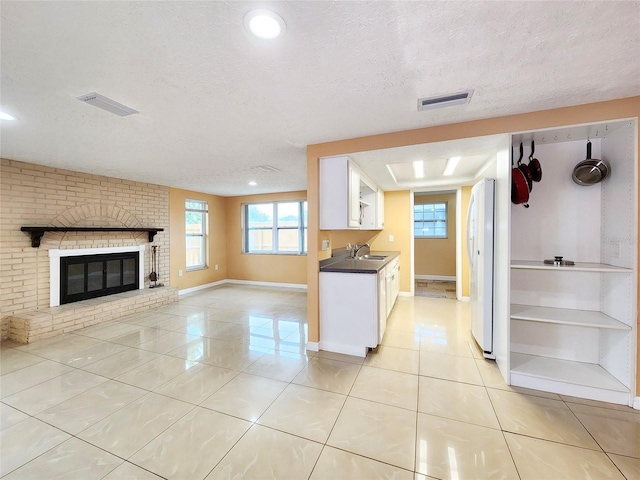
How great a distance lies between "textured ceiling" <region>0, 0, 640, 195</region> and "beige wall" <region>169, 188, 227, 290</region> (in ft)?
10.3

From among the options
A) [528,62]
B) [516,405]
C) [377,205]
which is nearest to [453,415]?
[516,405]

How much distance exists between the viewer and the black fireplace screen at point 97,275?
3916mm

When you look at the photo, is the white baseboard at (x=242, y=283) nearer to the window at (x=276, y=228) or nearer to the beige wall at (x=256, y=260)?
the beige wall at (x=256, y=260)

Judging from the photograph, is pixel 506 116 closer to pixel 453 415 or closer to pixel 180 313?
pixel 453 415

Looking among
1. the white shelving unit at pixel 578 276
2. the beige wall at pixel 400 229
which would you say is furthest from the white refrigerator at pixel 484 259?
the beige wall at pixel 400 229

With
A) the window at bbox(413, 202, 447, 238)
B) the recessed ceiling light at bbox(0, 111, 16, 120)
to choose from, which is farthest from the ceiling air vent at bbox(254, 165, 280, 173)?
the window at bbox(413, 202, 447, 238)

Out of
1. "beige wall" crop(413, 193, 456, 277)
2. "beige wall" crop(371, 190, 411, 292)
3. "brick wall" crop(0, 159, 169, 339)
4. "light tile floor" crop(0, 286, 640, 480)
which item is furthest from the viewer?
"beige wall" crop(413, 193, 456, 277)

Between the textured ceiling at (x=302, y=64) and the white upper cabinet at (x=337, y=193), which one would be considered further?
the white upper cabinet at (x=337, y=193)

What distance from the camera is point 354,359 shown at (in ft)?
9.11

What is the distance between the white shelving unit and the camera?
6.63 ft

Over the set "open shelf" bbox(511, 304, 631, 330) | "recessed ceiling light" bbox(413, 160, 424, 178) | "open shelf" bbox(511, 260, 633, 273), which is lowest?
"open shelf" bbox(511, 304, 631, 330)

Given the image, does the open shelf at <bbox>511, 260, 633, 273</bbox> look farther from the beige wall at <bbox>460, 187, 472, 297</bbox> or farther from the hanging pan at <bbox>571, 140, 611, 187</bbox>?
the beige wall at <bbox>460, 187, 472, 297</bbox>

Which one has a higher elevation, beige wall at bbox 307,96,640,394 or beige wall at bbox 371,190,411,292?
beige wall at bbox 307,96,640,394

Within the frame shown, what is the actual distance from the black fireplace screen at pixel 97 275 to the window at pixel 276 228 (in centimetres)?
264
